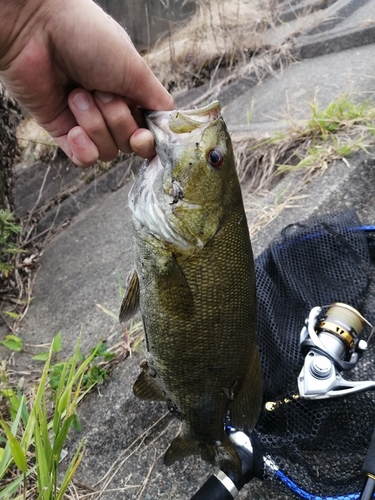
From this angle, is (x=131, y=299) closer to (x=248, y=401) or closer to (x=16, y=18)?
(x=248, y=401)

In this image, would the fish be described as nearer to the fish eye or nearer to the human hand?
the fish eye

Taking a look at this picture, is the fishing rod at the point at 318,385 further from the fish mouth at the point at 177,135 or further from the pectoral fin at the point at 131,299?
the fish mouth at the point at 177,135

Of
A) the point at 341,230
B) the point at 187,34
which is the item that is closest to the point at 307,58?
the point at 187,34

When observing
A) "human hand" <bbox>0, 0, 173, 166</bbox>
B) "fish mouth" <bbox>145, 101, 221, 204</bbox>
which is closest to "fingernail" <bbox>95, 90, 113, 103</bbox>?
"human hand" <bbox>0, 0, 173, 166</bbox>

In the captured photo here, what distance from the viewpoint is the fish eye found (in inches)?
60.6

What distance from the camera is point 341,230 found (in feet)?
8.13

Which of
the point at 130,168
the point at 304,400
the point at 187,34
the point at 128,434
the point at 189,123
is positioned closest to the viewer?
the point at 189,123

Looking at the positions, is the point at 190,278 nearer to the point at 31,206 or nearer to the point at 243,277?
the point at 243,277

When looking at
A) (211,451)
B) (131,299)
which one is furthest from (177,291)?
(211,451)

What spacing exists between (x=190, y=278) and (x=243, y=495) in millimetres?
1052

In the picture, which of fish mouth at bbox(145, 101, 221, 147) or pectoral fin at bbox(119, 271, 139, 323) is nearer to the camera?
fish mouth at bbox(145, 101, 221, 147)

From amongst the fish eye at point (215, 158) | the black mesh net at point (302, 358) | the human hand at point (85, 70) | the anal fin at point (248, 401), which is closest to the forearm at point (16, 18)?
the human hand at point (85, 70)

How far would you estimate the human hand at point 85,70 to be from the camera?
5.41 ft

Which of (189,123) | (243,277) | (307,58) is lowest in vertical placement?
(307,58)
